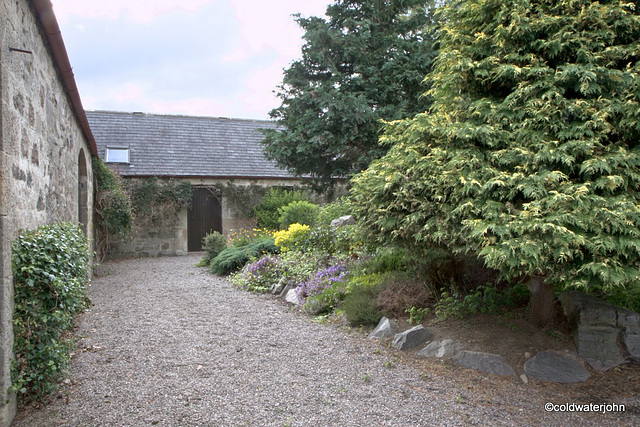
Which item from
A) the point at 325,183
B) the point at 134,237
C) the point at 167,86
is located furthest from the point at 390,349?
the point at 167,86

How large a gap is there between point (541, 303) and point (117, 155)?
47.1 feet

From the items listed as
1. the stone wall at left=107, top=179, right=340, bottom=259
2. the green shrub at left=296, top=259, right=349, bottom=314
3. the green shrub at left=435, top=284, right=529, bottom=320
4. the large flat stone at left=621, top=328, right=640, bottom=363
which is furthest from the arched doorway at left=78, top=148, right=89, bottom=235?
the large flat stone at left=621, top=328, right=640, bottom=363

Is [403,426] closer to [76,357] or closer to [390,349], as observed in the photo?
[390,349]

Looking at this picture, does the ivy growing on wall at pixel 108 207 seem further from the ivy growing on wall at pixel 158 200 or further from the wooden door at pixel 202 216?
the wooden door at pixel 202 216

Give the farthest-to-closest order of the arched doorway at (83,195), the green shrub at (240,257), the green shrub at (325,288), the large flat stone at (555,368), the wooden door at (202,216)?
1. the wooden door at (202,216)
2. the green shrub at (240,257)
3. the arched doorway at (83,195)
4. the green shrub at (325,288)
5. the large flat stone at (555,368)

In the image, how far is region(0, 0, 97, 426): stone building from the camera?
2.60 meters

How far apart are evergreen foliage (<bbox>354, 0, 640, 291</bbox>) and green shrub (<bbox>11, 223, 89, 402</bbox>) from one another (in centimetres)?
255

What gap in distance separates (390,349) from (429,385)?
859mm

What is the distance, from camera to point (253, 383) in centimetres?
347

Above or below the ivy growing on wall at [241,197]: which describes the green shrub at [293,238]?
below

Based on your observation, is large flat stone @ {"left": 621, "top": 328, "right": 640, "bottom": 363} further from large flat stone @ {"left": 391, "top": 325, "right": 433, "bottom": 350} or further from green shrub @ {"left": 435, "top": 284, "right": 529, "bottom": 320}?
large flat stone @ {"left": 391, "top": 325, "right": 433, "bottom": 350}

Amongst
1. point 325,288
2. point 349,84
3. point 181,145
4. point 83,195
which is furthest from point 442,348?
point 181,145

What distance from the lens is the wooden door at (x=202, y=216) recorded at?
49.8 feet

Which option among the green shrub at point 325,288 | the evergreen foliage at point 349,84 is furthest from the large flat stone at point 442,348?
the evergreen foliage at point 349,84
